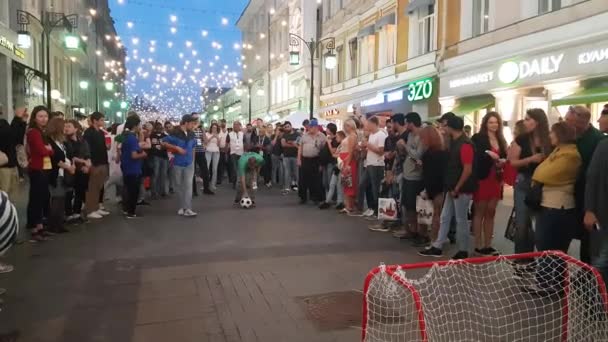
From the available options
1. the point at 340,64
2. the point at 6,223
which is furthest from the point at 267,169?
the point at 340,64

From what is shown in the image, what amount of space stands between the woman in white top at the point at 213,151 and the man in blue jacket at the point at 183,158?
13.9ft

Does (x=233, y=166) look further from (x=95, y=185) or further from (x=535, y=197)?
(x=535, y=197)

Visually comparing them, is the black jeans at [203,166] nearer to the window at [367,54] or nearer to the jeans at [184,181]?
the jeans at [184,181]

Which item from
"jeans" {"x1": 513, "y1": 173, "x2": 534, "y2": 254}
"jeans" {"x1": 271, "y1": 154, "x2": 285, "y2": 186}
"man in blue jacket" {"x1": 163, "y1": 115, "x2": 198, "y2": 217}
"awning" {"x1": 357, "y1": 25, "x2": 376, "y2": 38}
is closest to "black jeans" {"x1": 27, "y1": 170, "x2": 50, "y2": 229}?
"man in blue jacket" {"x1": 163, "y1": 115, "x2": 198, "y2": 217}

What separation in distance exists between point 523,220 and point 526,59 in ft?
31.1

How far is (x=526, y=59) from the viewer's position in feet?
45.7

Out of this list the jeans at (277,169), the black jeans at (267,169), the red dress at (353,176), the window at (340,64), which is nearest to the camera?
the red dress at (353,176)

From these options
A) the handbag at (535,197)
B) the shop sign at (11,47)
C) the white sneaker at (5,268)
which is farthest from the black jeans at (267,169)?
the handbag at (535,197)

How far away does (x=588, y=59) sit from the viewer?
11820 mm

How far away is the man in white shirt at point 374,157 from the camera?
9.65 meters

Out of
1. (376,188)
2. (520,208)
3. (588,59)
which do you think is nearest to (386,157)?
(376,188)

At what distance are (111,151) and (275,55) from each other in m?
35.2

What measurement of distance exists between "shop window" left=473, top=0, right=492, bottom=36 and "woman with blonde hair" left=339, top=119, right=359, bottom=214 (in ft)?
26.2

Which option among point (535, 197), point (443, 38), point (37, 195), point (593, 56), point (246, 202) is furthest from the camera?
point (443, 38)
